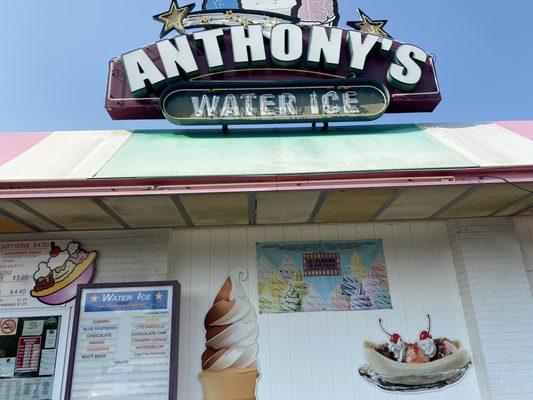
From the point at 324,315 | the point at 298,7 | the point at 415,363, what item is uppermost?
the point at 298,7

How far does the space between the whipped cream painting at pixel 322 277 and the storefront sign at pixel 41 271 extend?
224 cm

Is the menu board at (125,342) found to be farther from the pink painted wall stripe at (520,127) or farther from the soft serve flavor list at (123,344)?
the pink painted wall stripe at (520,127)

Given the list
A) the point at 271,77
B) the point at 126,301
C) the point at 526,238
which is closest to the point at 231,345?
the point at 126,301

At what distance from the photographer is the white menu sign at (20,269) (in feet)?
15.3

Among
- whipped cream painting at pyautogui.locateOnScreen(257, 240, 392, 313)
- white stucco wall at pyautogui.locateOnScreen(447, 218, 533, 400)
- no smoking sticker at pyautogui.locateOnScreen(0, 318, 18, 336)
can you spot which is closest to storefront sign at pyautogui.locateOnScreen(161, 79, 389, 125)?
whipped cream painting at pyautogui.locateOnScreen(257, 240, 392, 313)

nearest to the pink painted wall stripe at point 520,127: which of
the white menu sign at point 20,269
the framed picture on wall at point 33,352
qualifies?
the white menu sign at point 20,269

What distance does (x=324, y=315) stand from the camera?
4.86 meters

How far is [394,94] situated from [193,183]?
3.71 m

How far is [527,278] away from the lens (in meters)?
4.98

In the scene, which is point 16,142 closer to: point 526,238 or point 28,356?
point 28,356

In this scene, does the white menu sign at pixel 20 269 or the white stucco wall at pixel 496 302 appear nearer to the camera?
the white stucco wall at pixel 496 302

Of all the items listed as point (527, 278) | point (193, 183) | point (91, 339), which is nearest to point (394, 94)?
point (527, 278)

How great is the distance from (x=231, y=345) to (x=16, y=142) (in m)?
3.72

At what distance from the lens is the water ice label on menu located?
439 centimetres
